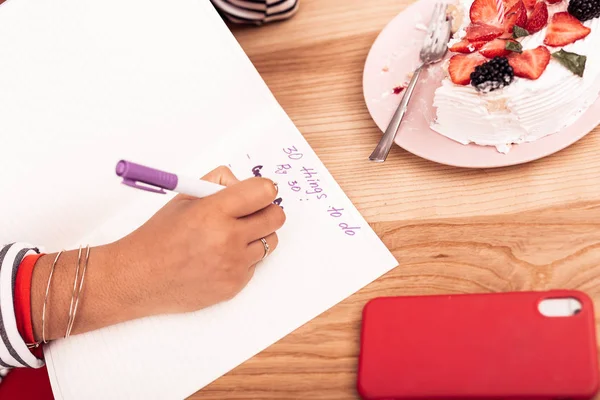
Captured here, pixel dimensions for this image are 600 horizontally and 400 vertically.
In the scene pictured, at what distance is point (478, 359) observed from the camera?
70cm

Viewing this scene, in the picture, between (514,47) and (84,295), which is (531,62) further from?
(84,295)

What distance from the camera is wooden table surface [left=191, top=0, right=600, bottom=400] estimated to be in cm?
78

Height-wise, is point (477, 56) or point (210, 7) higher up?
point (210, 7)

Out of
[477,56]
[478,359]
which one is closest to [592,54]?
[477,56]

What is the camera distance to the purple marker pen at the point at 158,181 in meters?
0.64

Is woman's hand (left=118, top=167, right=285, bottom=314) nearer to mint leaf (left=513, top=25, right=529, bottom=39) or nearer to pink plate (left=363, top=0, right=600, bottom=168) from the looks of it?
pink plate (left=363, top=0, right=600, bottom=168)

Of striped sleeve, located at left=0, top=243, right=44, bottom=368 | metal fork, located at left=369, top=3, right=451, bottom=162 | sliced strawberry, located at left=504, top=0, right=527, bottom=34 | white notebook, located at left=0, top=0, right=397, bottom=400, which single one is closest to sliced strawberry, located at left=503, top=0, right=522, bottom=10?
sliced strawberry, located at left=504, top=0, right=527, bottom=34

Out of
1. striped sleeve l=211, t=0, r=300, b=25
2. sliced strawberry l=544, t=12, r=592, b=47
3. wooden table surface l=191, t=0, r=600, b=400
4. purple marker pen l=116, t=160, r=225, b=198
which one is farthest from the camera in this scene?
striped sleeve l=211, t=0, r=300, b=25

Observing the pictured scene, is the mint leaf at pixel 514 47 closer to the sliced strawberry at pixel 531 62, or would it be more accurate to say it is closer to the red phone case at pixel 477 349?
the sliced strawberry at pixel 531 62

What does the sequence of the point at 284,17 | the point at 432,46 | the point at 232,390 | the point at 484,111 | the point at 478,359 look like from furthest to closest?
the point at 284,17
the point at 432,46
the point at 484,111
the point at 232,390
the point at 478,359

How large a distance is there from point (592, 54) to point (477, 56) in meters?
0.17

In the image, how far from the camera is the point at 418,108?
1.00m

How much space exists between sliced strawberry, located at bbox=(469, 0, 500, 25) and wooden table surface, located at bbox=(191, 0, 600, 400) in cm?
23

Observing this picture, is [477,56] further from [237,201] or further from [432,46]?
[237,201]
